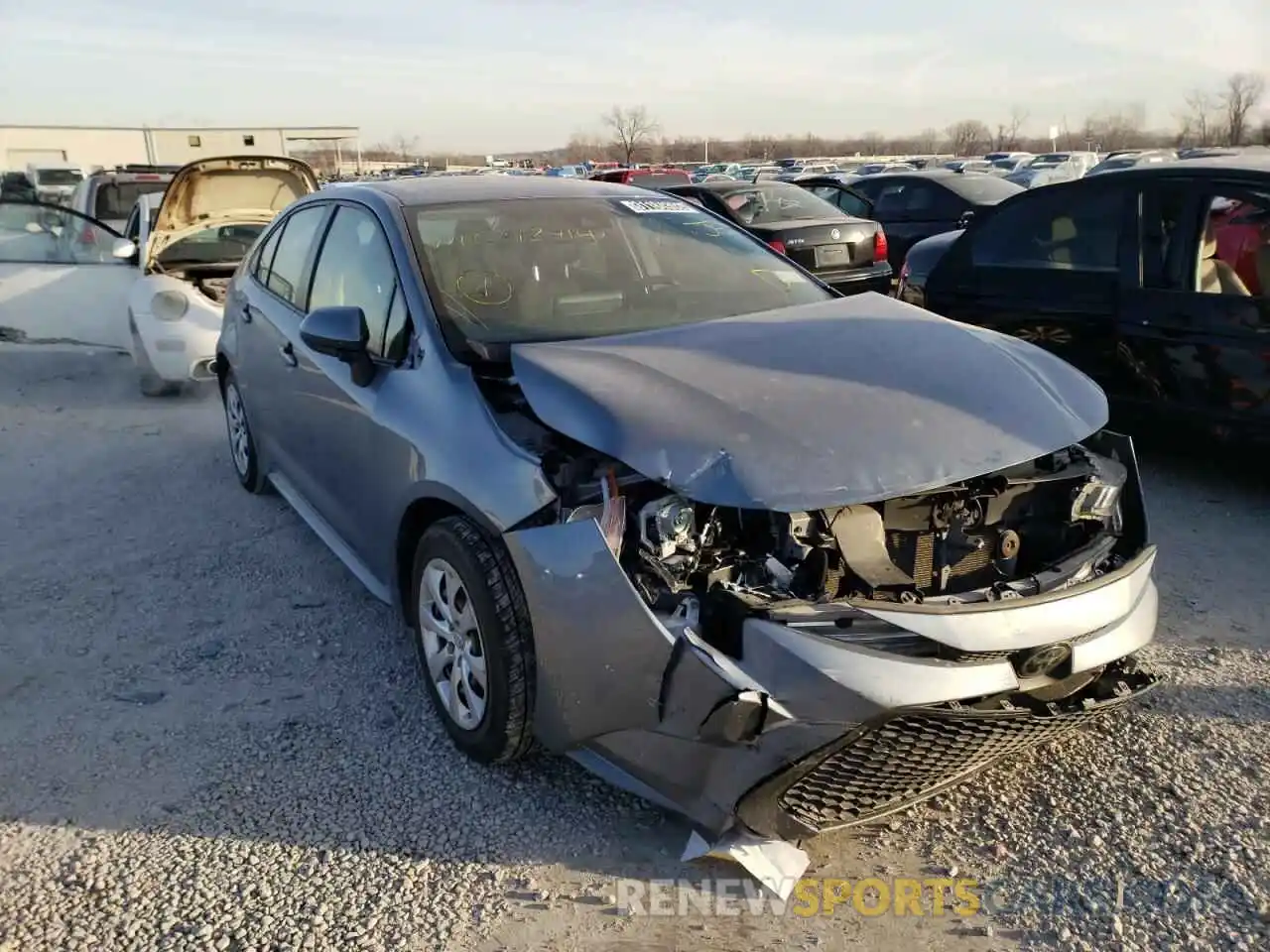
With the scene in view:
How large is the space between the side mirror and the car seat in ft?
12.8

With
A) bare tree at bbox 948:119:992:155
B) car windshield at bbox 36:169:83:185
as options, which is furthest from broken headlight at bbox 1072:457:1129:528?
bare tree at bbox 948:119:992:155

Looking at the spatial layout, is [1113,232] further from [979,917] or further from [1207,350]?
[979,917]

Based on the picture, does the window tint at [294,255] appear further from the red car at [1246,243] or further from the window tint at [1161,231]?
the red car at [1246,243]

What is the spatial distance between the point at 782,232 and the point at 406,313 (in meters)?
7.08

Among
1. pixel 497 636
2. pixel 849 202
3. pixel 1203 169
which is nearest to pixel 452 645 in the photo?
pixel 497 636

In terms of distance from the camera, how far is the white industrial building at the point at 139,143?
621 inches

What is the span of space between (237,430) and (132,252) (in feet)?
9.87

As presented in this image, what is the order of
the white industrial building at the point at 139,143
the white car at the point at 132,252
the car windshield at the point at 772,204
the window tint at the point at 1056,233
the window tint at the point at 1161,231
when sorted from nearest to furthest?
the window tint at the point at 1161,231 → the window tint at the point at 1056,233 → the white car at the point at 132,252 → the car windshield at the point at 772,204 → the white industrial building at the point at 139,143

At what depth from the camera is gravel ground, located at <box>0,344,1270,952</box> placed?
2461 millimetres

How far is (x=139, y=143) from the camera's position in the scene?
36438 millimetres

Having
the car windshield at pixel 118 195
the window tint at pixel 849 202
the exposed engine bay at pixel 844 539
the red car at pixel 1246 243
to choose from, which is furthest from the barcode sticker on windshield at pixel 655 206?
the window tint at pixel 849 202

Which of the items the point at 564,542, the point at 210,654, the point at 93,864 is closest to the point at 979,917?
the point at 564,542

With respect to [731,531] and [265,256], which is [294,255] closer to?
[265,256]

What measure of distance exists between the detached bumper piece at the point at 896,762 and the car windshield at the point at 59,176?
25270mm
